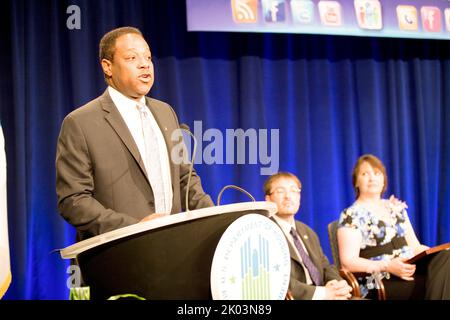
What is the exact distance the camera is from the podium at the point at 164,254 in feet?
5.44

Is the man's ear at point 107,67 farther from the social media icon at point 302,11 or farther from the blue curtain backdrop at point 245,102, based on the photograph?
the social media icon at point 302,11

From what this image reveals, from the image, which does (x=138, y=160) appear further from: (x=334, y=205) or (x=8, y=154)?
(x=334, y=205)

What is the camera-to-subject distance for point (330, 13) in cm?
497

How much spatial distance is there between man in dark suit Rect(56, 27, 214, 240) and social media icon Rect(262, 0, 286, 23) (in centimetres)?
265

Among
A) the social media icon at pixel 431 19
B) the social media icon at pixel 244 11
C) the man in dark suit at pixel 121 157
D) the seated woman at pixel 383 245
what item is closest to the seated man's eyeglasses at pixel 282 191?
the seated woman at pixel 383 245

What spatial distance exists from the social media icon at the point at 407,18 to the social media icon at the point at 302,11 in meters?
0.74

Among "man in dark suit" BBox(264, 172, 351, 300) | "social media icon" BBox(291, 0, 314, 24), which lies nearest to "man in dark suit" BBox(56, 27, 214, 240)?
"man in dark suit" BBox(264, 172, 351, 300)

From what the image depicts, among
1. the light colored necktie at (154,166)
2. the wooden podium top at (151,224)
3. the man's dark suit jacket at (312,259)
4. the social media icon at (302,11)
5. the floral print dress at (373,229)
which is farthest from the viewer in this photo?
the social media icon at (302,11)

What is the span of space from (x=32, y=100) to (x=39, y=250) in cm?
105

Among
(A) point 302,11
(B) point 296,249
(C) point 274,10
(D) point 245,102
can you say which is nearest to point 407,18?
(A) point 302,11

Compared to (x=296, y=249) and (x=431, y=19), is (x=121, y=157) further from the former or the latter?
(x=431, y=19)

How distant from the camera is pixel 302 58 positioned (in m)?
5.34

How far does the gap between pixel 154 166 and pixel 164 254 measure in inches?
24.5
